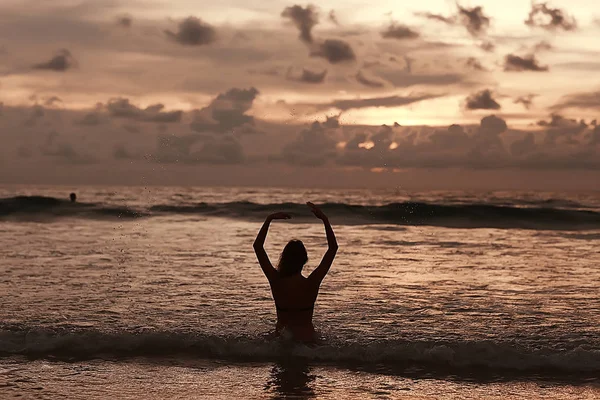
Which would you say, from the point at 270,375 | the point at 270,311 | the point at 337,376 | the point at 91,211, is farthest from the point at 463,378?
the point at 91,211

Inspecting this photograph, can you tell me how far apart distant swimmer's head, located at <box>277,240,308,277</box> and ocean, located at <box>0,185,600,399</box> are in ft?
3.27

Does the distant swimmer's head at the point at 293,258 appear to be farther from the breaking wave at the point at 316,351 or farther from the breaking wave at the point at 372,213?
the breaking wave at the point at 372,213

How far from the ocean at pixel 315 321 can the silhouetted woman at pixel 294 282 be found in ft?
0.89

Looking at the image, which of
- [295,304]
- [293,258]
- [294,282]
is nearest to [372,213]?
[295,304]

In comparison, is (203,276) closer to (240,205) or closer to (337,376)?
(337,376)

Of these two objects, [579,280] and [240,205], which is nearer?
[579,280]

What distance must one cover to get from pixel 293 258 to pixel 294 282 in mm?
318

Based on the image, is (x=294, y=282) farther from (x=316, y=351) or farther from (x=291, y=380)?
(x=291, y=380)

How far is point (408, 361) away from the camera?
26.5 feet

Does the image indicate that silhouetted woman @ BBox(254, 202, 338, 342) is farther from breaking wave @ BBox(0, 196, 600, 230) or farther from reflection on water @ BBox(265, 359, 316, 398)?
breaking wave @ BBox(0, 196, 600, 230)

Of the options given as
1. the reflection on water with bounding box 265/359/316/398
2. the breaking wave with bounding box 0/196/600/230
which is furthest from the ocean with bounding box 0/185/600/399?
the breaking wave with bounding box 0/196/600/230

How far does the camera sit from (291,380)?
7.05 meters

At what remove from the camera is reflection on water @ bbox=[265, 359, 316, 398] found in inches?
259

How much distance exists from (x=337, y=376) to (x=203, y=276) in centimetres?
753
